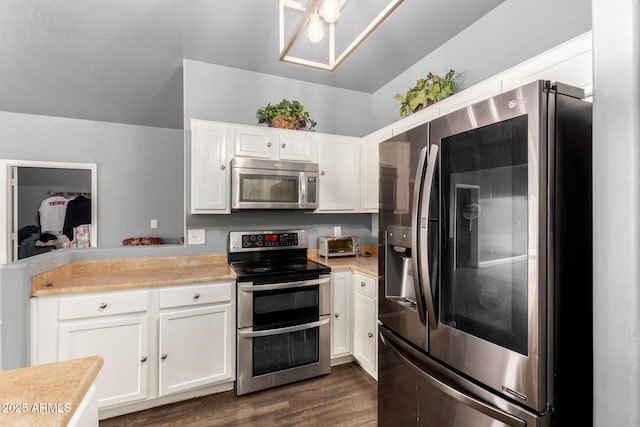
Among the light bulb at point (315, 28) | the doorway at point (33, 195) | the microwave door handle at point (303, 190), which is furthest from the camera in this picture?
the doorway at point (33, 195)

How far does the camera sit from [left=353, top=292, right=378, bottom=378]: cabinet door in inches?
88.3

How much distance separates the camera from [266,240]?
2.77 meters

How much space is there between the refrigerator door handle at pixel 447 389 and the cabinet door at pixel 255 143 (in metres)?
1.71

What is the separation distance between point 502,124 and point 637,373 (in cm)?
76

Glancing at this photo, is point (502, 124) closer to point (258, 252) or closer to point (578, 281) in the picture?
point (578, 281)

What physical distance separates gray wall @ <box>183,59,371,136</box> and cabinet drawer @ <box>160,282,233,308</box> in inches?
58.3

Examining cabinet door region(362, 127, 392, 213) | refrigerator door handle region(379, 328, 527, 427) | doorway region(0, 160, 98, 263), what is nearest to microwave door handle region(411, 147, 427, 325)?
refrigerator door handle region(379, 328, 527, 427)

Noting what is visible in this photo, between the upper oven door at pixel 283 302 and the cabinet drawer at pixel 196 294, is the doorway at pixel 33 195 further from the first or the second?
the upper oven door at pixel 283 302

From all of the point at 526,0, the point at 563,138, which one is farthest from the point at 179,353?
the point at 526,0

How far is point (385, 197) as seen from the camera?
1652mm

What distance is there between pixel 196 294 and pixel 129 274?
597mm

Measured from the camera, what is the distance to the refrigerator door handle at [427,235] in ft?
4.10

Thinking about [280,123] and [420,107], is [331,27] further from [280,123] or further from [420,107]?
[280,123]

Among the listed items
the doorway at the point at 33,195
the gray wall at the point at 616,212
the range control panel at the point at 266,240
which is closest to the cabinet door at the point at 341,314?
the range control panel at the point at 266,240
